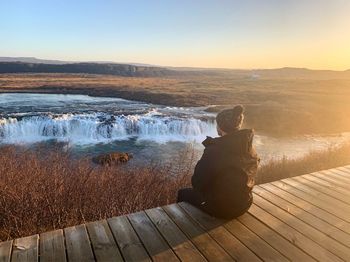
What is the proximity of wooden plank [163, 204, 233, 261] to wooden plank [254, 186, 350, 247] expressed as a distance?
128cm

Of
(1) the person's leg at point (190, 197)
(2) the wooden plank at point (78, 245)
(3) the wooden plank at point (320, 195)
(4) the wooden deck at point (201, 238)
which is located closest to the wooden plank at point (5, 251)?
(4) the wooden deck at point (201, 238)

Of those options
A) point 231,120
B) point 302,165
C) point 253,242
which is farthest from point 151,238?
point 302,165

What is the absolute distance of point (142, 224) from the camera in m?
3.97

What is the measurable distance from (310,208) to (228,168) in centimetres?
149

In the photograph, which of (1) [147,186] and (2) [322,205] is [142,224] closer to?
(2) [322,205]

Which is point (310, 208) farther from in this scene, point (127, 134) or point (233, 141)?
point (127, 134)

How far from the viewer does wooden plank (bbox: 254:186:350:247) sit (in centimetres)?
391

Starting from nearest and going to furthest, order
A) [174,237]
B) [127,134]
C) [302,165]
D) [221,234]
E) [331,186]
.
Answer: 1. [174,237]
2. [221,234]
3. [331,186]
4. [302,165]
5. [127,134]

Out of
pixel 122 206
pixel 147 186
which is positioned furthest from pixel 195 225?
pixel 147 186

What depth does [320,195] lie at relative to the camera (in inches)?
205

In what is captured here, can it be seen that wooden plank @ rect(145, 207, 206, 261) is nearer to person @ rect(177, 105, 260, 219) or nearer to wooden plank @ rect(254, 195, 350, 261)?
person @ rect(177, 105, 260, 219)

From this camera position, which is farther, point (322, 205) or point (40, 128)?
point (40, 128)

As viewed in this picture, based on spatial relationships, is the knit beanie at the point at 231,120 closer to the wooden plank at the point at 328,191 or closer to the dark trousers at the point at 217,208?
the dark trousers at the point at 217,208

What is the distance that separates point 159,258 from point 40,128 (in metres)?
20.6
